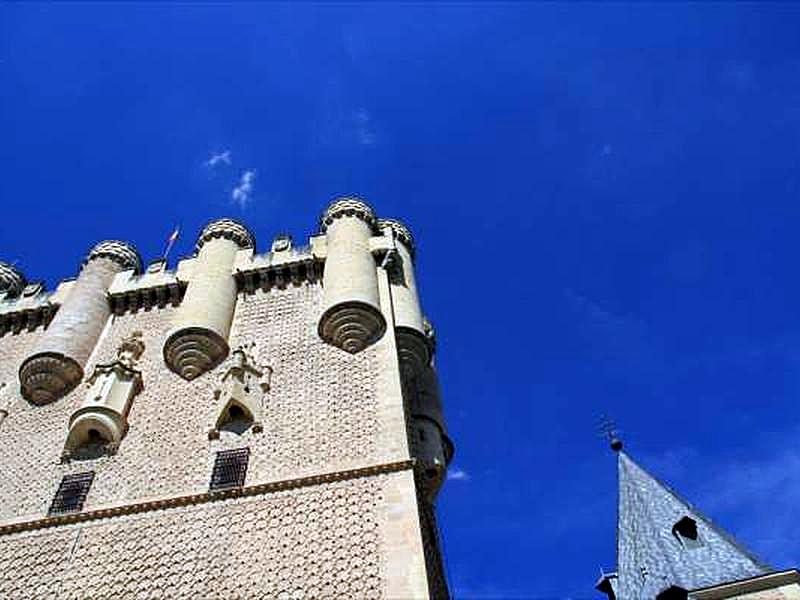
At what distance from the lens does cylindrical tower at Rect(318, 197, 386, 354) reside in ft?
37.0

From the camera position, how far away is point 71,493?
980 cm

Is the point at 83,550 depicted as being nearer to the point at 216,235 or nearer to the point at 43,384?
the point at 43,384

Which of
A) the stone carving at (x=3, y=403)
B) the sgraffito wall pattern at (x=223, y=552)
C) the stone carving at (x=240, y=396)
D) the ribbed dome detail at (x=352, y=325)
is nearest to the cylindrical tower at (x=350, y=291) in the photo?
the ribbed dome detail at (x=352, y=325)

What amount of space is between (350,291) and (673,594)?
6366 millimetres

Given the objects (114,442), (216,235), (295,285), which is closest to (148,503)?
(114,442)

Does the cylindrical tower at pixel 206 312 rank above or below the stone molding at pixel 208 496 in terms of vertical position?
above

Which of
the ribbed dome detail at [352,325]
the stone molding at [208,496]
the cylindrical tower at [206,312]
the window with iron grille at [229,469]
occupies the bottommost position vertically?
the stone molding at [208,496]

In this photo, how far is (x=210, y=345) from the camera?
1168cm

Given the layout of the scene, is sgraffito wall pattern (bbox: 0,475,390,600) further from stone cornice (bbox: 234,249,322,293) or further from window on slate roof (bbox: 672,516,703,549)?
window on slate roof (bbox: 672,516,703,549)

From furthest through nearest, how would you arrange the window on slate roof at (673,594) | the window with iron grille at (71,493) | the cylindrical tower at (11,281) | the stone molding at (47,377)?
the cylindrical tower at (11,281), the stone molding at (47,377), the window on slate roof at (673,594), the window with iron grille at (71,493)

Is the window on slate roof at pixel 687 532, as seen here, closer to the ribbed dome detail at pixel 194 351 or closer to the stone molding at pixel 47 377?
the ribbed dome detail at pixel 194 351

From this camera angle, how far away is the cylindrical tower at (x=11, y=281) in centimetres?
1571

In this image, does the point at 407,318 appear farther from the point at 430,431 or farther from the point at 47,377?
the point at 47,377

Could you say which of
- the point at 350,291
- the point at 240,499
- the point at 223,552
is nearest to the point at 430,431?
the point at 350,291
